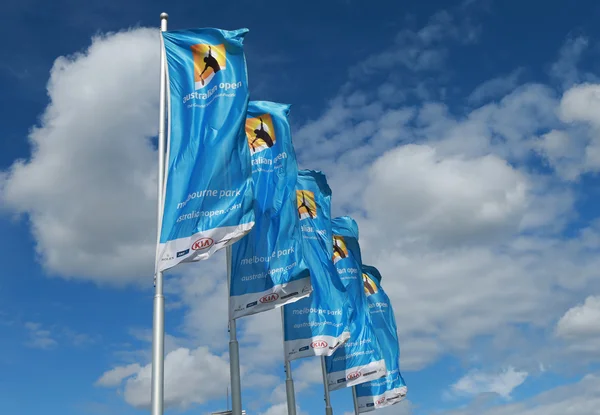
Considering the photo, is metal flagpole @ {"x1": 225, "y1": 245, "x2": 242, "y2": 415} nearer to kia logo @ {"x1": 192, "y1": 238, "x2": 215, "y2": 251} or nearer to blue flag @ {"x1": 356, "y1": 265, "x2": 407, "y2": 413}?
kia logo @ {"x1": 192, "y1": 238, "x2": 215, "y2": 251}

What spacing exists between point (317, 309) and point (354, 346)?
649 centimetres

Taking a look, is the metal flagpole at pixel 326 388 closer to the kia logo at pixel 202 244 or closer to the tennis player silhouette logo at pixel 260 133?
the tennis player silhouette logo at pixel 260 133

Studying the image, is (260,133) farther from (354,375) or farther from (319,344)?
(354,375)

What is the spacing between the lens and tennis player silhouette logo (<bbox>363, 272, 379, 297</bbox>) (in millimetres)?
41938

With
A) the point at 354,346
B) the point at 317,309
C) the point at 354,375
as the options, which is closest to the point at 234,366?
the point at 317,309

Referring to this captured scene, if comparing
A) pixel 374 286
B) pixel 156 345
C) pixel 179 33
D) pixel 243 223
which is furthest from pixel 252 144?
pixel 374 286

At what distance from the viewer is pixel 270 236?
873 inches

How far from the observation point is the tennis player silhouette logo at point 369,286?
138 ft

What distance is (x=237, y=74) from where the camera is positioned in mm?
18641

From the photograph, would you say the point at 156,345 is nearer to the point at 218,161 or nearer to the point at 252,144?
the point at 218,161

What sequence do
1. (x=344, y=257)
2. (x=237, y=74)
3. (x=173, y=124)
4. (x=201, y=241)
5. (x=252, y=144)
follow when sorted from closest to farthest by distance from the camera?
(x=201, y=241) → (x=173, y=124) → (x=237, y=74) → (x=252, y=144) → (x=344, y=257)

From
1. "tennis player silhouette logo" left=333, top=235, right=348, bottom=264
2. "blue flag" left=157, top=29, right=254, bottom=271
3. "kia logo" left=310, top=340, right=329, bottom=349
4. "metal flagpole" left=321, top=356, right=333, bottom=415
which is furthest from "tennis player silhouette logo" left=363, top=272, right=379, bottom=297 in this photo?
"blue flag" left=157, top=29, right=254, bottom=271

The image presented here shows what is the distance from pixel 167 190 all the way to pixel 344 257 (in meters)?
19.7

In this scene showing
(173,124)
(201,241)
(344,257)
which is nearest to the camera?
(201,241)
